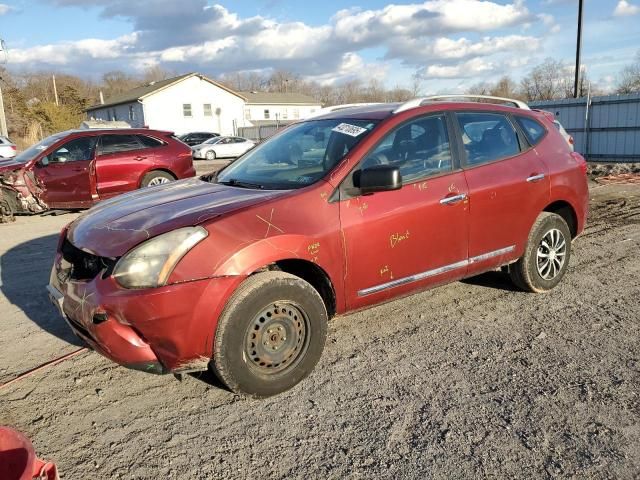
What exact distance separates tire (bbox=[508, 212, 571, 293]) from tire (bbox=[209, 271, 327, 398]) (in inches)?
90.3

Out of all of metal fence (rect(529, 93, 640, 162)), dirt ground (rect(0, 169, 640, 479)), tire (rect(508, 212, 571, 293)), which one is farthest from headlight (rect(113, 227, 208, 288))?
metal fence (rect(529, 93, 640, 162))

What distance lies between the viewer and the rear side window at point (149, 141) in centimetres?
1028

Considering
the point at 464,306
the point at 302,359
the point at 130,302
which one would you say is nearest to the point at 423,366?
the point at 302,359

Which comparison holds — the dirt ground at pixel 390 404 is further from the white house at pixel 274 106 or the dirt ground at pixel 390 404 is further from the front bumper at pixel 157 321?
the white house at pixel 274 106

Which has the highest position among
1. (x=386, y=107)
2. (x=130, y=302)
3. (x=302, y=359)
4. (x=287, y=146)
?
(x=386, y=107)

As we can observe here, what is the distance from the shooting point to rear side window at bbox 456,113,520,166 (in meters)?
4.25

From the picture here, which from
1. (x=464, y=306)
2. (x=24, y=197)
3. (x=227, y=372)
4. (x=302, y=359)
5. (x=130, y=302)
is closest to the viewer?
(x=130, y=302)

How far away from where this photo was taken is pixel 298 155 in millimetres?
4160

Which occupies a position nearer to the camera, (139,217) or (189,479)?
(189,479)

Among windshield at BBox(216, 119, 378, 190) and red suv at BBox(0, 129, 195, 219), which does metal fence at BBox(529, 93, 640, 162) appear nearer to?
red suv at BBox(0, 129, 195, 219)

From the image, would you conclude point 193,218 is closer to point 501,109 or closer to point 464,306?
point 464,306

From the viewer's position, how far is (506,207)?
4336 mm

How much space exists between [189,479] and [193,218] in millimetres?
1446

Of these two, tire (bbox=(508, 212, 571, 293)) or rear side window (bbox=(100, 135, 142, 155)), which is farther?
rear side window (bbox=(100, 135, 142, 155))
